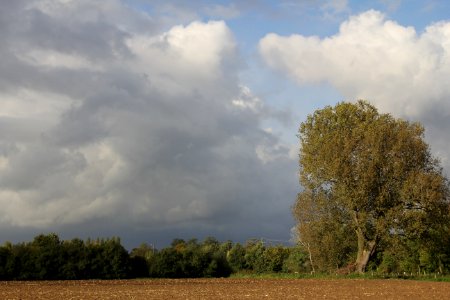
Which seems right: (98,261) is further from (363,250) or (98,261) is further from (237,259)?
(363,250)

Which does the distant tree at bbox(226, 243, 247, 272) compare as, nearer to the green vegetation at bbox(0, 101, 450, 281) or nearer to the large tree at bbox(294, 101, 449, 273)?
the green vegetation at bbox(0, 101, 450, 281)

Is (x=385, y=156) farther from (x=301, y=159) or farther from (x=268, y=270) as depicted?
(x=268, y=270)

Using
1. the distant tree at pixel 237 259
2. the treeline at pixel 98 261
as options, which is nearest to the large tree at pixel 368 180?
the treeline at pixel 98 261

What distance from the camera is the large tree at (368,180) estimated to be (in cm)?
5594

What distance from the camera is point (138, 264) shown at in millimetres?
71625

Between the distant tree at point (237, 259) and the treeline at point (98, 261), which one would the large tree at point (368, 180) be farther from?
the distant tree at point (237, 259)

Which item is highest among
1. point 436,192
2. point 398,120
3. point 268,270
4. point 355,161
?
point 398,120

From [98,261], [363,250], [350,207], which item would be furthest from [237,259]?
[350,207]

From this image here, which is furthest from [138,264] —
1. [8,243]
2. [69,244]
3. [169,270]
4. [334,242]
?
[334,242]

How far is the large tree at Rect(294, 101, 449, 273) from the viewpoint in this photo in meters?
55.9

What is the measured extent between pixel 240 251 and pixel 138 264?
20.0 metres

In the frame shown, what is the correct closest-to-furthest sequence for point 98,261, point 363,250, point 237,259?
point 363,250
point 98,261
point 237,259

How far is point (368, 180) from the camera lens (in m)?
56.1

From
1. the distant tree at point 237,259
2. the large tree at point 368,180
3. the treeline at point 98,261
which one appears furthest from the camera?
the distant tree at point 237,259
